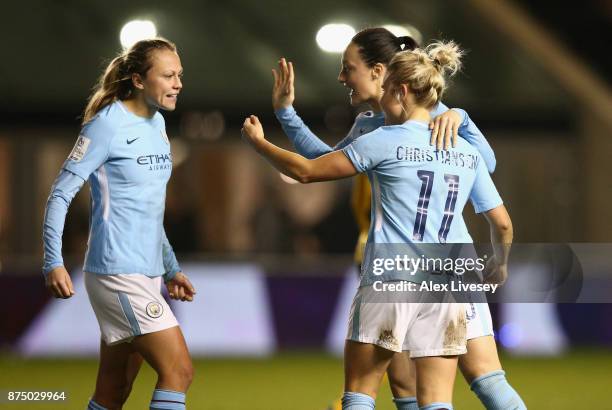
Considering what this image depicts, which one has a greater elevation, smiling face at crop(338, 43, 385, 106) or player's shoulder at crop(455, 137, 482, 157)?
smiling face at crop(338, 43, 385, 106)

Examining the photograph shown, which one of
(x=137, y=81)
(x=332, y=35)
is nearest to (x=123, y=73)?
(x=137, y=81)

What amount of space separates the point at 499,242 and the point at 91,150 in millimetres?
1706

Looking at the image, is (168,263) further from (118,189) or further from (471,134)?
(471,134)

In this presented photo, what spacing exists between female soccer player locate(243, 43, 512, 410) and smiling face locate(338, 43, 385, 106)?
0.68 m

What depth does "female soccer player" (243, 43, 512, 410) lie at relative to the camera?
4.79 m

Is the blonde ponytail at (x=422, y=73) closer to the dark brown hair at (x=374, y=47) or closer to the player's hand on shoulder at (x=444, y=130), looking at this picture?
the player's hand on shoulder at (x=444, y=130)

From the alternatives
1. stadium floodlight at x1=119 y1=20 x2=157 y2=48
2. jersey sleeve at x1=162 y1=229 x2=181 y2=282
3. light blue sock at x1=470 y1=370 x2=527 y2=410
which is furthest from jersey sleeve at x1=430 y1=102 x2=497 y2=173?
stadium floodlight at x1=119 y1=20 x2=157 y2=48

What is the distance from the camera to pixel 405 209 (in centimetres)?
483

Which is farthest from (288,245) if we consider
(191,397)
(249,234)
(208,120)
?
(191,397)

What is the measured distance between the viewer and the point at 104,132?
5.28 meters

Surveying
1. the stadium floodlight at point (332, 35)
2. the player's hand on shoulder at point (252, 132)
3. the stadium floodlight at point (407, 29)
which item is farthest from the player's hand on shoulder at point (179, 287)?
the stadium floodlight at point (332, 35)

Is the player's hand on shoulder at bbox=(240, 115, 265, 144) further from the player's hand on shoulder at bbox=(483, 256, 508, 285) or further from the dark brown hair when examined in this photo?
the player's hand on shoulder at bbox=(483, 256, 508, 285)

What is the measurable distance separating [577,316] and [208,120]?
6937mm

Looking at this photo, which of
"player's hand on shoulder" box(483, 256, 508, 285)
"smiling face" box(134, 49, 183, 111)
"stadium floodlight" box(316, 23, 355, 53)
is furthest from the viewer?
"stadium floodlight" box(316, 23, 355, 53)
